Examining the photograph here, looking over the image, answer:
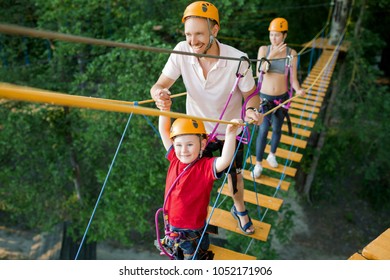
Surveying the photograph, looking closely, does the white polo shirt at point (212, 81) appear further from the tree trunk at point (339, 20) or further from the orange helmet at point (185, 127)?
the tree trunk at point (339, 20)

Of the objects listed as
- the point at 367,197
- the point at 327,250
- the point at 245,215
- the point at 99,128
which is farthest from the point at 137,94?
the point at 367,197

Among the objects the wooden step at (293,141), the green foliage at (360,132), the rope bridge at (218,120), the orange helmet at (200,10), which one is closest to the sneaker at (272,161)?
the rope bridge at (218,120)

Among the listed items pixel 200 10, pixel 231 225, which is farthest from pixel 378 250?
pixel 200 10

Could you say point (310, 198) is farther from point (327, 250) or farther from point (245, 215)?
Answer: point (245, 215)

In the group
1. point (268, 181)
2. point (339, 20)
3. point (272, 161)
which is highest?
point (339, 20)

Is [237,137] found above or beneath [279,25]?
beneath

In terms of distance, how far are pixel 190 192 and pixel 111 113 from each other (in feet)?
14.8

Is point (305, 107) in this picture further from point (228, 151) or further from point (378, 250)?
point (228, 151)

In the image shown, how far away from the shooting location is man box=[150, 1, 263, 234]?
1689 mm

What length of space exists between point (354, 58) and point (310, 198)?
421cm

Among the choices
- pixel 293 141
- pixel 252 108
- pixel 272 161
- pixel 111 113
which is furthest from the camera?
pixel 111 113

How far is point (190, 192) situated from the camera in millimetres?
1717

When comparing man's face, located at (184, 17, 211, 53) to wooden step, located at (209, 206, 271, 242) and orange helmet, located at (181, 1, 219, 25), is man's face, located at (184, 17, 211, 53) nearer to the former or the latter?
orange helmet, located at (181, 1, 219, 25)

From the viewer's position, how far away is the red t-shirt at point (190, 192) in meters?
1.71
